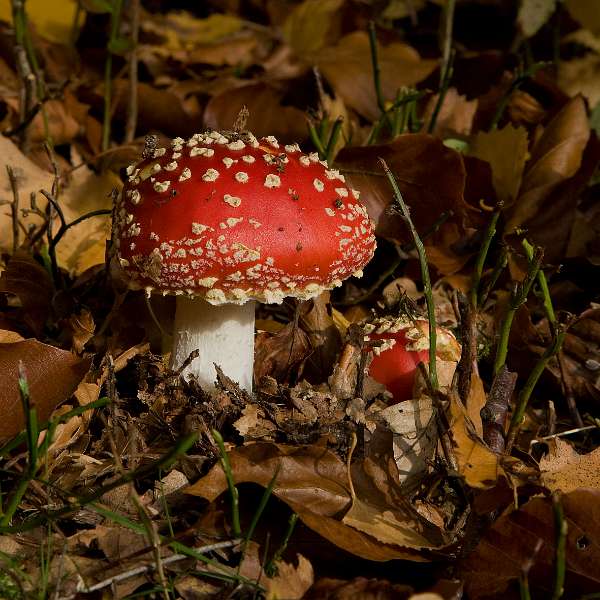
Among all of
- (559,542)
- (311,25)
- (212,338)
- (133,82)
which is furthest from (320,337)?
(311,25)

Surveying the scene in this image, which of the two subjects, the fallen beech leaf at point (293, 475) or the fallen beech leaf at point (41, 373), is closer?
the fallen beech leaf at point (293, 475)

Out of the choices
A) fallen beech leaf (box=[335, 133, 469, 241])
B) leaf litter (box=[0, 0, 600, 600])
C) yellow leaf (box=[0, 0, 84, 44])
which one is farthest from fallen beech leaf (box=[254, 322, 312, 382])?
yellow leaf (box=[0, 0, 84, 44])

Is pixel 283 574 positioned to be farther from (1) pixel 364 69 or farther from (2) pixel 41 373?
(1) pixel 364 69

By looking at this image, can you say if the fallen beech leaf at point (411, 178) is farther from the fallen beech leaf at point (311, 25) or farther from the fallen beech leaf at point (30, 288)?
the fallen beech leaf at point (311, 25)

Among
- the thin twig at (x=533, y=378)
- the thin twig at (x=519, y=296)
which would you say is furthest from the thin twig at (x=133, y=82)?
the thin twig at (x=533, y=378)

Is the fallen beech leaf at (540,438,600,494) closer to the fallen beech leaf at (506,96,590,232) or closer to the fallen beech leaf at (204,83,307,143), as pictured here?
the fallen beech leaf at (506,96,590,232)

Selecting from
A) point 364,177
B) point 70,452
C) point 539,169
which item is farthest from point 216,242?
point 539,169

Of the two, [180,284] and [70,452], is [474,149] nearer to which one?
[180,284]
